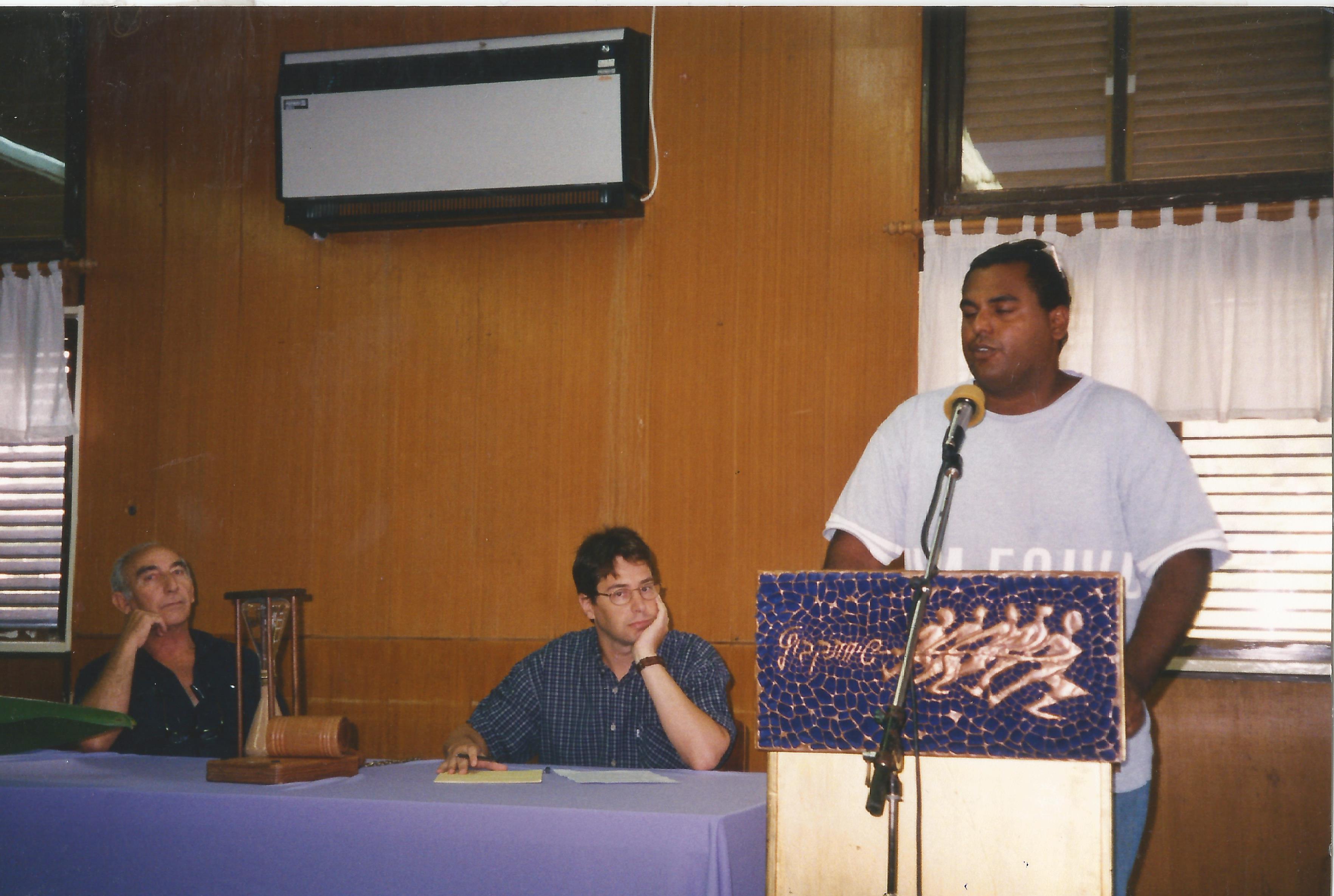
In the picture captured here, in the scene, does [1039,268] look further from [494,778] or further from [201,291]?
[201,291]

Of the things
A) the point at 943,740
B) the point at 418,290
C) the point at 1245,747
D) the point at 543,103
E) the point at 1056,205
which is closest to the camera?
the point at 943,740

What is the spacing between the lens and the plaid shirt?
275 cm

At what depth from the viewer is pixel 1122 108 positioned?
3.47 m

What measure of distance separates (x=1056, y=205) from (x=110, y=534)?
3505mm

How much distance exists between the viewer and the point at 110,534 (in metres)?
4.17

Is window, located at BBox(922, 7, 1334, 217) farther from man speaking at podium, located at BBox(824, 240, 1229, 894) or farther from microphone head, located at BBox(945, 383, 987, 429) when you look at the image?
microphone head, located at BBox(945, 383, 987, 429)

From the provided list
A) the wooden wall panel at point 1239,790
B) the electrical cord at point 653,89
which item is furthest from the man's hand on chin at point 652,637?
the electrical cord at point 653,89

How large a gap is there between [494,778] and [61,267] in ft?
10.2

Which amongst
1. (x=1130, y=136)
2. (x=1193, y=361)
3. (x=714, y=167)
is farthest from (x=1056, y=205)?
(x=714, y=167)

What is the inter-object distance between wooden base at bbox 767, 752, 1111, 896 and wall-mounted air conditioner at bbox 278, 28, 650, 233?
2570 millimetres

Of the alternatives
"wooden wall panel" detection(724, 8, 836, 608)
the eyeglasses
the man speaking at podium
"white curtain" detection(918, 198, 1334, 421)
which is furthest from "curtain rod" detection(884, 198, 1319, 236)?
the eyeglasses

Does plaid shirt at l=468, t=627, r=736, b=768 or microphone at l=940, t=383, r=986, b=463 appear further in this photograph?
plaid shirt at l=468, t=627, r=736, b=768

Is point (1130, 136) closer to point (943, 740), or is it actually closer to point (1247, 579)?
point (1247, 579)

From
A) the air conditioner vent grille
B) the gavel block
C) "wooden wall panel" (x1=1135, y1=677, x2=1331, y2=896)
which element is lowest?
"wooden wall panel" (x1=1135, y1=677, x2=1331, y2=896)
